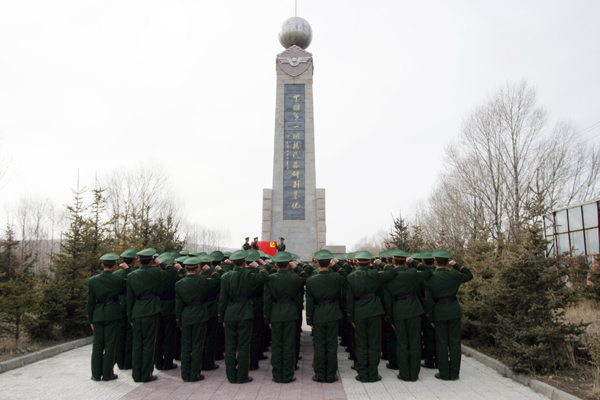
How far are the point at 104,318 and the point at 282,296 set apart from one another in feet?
9.86

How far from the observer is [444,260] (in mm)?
6859

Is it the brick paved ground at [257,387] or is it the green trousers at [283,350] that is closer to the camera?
the brick paved ground at [257,387]

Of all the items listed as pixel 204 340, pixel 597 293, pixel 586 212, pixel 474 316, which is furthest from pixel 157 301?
pixel 586 212

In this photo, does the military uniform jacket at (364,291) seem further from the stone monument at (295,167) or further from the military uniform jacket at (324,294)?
the stone monument at (295,167)

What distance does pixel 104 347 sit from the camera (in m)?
6.71

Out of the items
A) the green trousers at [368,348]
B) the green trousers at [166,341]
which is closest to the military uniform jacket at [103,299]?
the green trousers at [166,341]

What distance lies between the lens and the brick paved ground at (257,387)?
576 cm

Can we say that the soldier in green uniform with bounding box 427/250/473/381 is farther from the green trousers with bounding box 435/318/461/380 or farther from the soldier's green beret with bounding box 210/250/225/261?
the soldier's green beret with bounding box 210/250/225/261

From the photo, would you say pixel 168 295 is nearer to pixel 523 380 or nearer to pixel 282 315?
pixel 282 315

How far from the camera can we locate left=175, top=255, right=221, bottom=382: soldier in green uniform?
654 centimetres

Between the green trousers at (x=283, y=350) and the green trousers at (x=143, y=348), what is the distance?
2.02 m

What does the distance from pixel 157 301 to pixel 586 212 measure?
16.9 m

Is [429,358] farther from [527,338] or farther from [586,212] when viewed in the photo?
[586,212]

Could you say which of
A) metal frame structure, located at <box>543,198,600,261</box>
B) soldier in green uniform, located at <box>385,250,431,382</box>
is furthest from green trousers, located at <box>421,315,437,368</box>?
metal frame structure, located at <box>543,198,600,261</box>
